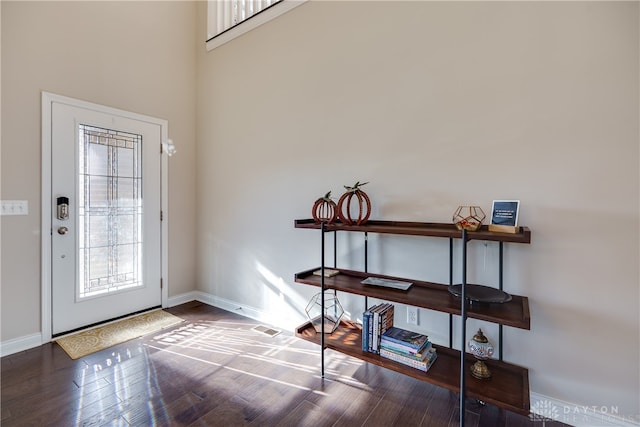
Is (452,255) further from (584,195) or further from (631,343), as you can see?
(631,343)

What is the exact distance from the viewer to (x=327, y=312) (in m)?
2.51

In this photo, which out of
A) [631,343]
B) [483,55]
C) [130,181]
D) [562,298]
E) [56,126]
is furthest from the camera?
[130,181]

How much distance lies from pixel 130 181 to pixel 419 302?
294 centimetres

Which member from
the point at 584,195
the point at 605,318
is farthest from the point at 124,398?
the point at 584,195

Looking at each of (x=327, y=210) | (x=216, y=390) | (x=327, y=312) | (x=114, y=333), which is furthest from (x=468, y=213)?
(x=114, y=333)

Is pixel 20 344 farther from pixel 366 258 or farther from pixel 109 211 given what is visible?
pixel 366 258

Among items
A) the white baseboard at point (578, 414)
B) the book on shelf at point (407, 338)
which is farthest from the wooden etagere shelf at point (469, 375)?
the white baseboard at point (578, 414)

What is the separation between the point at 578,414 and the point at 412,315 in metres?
0.96

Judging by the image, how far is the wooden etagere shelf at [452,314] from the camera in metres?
1.43

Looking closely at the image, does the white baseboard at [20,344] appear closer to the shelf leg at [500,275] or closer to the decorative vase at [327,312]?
the decorative vase at [327,312]

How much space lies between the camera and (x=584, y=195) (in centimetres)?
154

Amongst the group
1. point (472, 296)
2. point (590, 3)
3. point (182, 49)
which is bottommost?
point (472, 296)

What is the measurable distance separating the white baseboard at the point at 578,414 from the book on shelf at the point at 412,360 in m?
0.59

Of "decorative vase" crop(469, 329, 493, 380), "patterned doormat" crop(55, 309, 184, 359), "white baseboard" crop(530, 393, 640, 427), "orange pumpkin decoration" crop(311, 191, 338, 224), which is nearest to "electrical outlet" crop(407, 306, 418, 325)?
"decorative vase" crop(469, 329, 493, 380)
